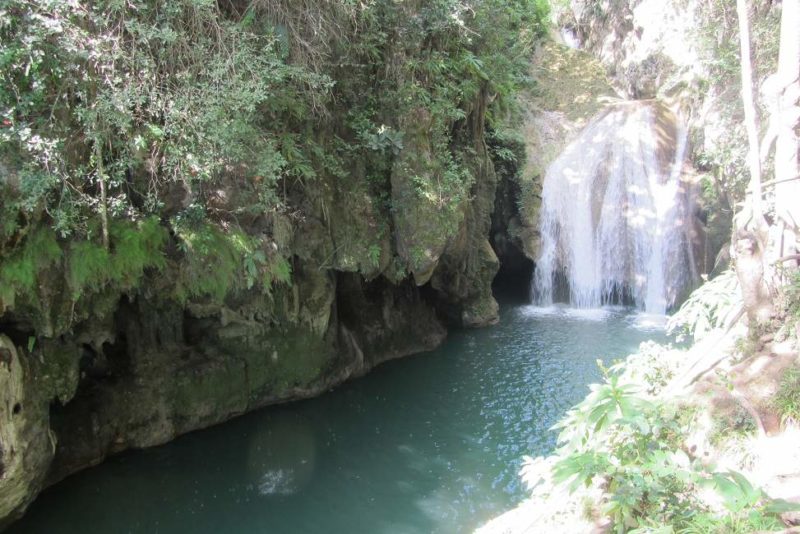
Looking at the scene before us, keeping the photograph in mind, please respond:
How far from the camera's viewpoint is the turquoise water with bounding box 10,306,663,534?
24.5 ft

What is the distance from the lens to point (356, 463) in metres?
8.80

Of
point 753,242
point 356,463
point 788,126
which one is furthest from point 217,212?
point 788,126

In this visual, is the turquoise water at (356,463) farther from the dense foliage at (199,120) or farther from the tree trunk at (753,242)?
the tree trunk at (753,242)

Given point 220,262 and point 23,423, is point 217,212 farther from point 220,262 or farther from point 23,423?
point 23,423

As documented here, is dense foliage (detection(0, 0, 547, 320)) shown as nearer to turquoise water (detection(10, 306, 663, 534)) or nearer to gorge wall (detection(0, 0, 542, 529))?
gorge wall (detection(0, 0, 542, 529))

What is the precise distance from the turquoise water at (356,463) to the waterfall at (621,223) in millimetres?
5396

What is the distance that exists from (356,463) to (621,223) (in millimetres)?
12861

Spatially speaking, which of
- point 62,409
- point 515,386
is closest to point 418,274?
point 515,386

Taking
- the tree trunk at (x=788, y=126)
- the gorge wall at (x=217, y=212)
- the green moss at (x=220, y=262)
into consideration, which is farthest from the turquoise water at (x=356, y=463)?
the tree trunk at (x=788, y=126)

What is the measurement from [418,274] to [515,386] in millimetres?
3123

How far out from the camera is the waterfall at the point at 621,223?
56.3 feet

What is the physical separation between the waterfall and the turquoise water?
540 centimetres

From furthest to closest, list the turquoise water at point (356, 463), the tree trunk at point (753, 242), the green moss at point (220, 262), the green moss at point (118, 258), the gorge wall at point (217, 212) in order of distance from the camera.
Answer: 1. the green moss at point (220, 262)
2. the turquoise water at point (356, 463)
3. the green moss at point (118, 258)
4. the gorge wall at point (217, 212)
5. the tree trunk at point (753, 242)

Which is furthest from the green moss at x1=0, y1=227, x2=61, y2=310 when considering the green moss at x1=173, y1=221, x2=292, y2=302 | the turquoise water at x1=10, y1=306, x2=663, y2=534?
the turquoise water at x1=10, y1=306, x2=663, y2=534
